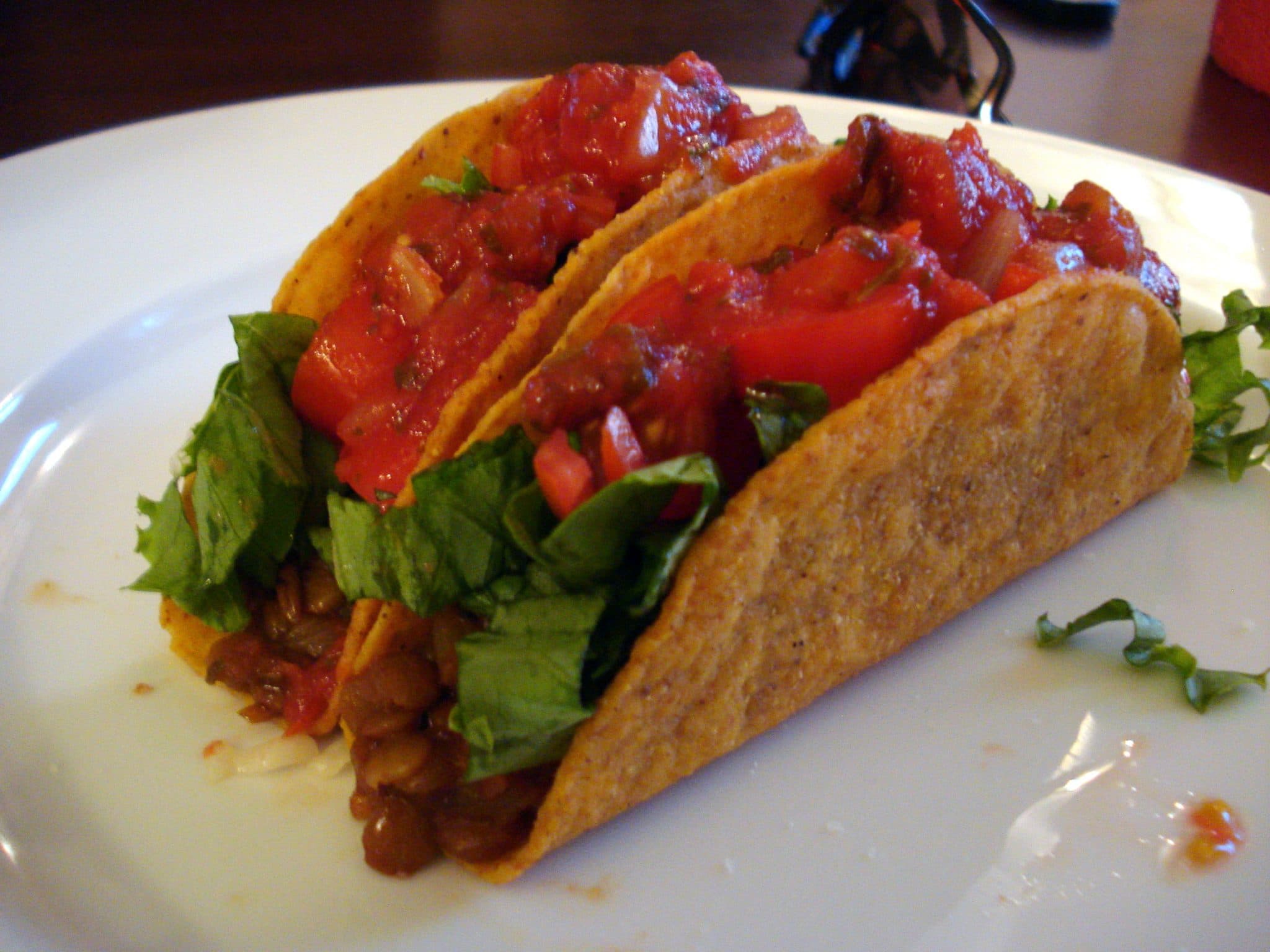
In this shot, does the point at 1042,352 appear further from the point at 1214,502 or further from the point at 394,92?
the point at 394,92

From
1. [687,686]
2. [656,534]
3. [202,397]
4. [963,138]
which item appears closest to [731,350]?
[656,534]

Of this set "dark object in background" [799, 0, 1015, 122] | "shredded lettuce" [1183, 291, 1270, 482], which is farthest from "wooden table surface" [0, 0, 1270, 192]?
"shredded lettuce" [1183, 291, 1270, 482]

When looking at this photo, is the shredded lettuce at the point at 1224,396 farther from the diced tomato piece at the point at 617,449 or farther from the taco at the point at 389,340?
the diced tomato piece at the point at 617,449

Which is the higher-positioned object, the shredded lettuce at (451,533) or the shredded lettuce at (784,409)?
the shredded lettuce at (784,409)

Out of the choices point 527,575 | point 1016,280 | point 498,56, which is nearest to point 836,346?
point 1016,280

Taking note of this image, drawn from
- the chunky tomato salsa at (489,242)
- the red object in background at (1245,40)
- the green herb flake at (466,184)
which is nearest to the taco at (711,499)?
the chunky tomato salsa at (489,242)

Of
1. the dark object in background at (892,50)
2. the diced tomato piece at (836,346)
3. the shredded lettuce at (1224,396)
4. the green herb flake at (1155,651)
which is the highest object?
the diced tomato piece at (836,346)
